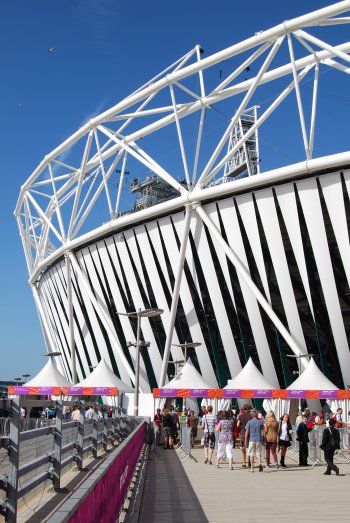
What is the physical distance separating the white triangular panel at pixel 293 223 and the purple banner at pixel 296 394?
851 centimetres

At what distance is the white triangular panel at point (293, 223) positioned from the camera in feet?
110

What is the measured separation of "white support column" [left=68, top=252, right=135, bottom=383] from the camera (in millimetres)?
43719

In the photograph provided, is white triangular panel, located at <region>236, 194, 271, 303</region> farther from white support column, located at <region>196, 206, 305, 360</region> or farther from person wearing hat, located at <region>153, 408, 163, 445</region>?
person wearing hat, located at <region>153, 408, 163, 445</region>

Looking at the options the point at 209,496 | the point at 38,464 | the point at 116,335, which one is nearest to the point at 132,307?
the point at 116,335

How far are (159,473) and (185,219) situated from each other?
2187 cm

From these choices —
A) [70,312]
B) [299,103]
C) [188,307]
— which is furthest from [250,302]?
[70,312]

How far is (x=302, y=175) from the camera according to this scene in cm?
3244

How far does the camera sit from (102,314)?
44.9 meters

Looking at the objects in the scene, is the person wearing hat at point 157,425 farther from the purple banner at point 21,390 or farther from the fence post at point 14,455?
the fence post at point 14,455

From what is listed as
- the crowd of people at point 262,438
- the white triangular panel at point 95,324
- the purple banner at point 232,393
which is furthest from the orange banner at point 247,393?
the white triangular panel at point 95,324

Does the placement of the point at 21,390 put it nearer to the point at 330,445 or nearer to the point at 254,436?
the point at 254,436

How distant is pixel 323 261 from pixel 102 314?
17.4 meters

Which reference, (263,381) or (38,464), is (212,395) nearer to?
(263,381)

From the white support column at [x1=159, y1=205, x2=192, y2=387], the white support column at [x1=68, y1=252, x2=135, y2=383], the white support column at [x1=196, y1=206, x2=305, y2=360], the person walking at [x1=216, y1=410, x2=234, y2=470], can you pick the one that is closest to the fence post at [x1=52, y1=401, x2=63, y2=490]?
the person walking at [x1=216, y1=410, x2=234, y2=470]
